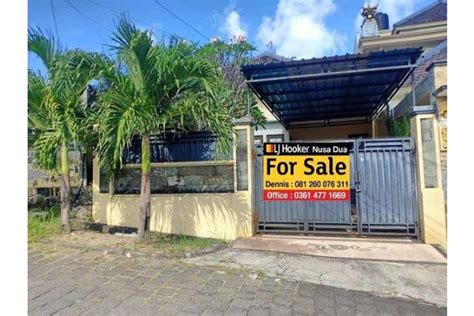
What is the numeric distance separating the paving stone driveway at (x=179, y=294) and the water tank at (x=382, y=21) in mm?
15602

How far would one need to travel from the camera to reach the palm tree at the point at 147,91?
4.52 meters

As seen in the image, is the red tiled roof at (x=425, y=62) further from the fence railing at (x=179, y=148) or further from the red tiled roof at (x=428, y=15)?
the fence railing at (x=179, y=148)

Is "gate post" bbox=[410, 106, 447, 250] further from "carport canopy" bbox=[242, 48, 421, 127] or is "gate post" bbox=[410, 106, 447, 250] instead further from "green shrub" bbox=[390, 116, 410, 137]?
"carport canopy" bbox=[242, 48, 421, 127]

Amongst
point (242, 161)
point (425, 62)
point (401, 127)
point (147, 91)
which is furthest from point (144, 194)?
point (425, 62)

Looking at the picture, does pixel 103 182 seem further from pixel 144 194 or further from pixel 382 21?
pixel 382 21

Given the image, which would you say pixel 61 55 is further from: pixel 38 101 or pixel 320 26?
pixel 320 26

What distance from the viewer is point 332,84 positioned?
7.01m

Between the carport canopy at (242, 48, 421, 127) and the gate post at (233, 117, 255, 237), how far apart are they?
3.08ft

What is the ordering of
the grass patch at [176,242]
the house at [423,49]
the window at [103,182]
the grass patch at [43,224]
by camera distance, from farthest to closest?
1. the window at [103,182]
2. the grass patch at [43,224]
3. the house at [423,49]
4. the grass patch at [176,242]

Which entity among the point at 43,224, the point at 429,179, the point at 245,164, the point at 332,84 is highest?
the point at 332,84

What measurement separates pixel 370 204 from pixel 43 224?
632cm

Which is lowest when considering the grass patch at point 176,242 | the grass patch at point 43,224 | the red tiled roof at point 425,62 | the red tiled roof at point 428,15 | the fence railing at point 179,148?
the grass patch at point 176,242

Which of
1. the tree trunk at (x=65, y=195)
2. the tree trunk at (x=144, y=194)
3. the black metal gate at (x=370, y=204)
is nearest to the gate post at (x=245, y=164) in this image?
the black metal gate at (x=370, y=204)

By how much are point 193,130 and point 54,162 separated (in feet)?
8.54
